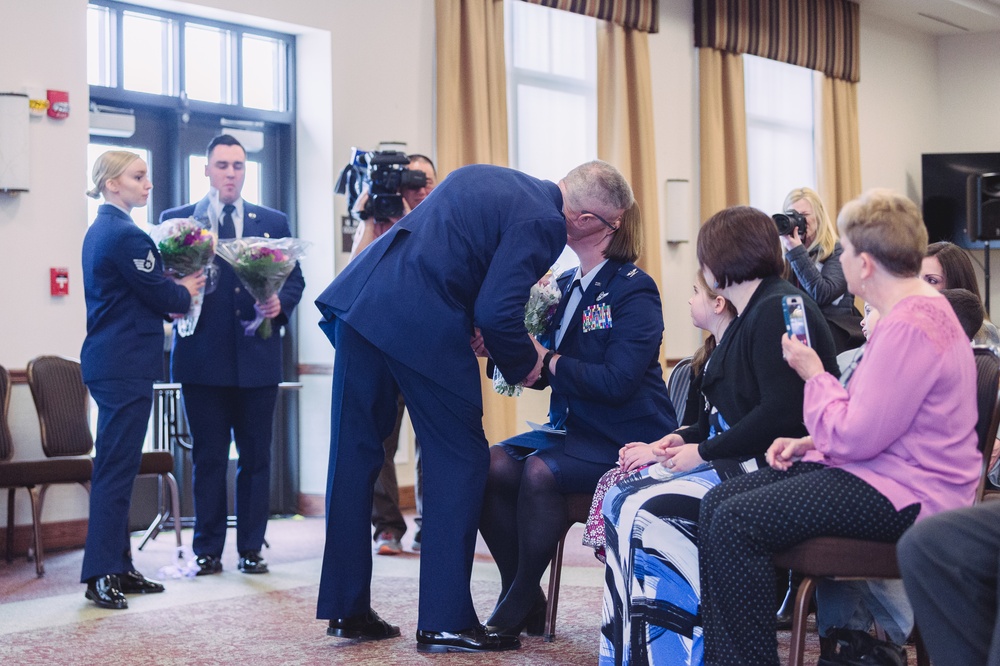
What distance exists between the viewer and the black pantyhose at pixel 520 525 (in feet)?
9.52

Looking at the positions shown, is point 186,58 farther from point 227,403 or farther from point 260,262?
point 227,403

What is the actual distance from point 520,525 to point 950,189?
25.3ft

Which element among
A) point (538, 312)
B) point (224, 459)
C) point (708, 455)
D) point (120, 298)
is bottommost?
point (224, 459)

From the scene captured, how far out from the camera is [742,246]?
2.50 meters

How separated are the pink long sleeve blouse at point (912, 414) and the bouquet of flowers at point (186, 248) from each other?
2.56m

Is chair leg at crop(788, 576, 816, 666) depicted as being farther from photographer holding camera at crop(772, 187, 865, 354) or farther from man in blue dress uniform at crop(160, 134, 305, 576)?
man in blue dress uniform at crop(160, 134, 305, 576)

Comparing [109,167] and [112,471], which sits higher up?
[109,167]

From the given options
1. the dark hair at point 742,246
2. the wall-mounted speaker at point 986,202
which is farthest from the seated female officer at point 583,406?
the wall-mounted speaker at point 986,202

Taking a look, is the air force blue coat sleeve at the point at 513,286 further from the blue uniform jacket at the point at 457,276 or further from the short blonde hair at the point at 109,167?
the short blonde hair at the point at 109,167

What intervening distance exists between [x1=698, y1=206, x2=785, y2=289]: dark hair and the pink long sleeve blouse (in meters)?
0.45

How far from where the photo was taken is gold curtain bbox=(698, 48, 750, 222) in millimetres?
7828

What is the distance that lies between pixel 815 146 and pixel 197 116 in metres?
5.34

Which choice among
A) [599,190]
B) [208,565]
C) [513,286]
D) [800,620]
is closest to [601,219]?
[599,190]

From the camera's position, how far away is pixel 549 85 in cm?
711
